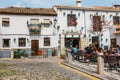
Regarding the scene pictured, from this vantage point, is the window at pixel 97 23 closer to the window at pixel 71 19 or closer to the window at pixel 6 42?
the window at pixel 71 19

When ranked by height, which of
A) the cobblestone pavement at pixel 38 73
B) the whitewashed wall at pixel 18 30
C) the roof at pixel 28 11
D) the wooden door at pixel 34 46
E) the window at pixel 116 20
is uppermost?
the roof at pixel 28 11

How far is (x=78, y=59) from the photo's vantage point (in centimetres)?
2041

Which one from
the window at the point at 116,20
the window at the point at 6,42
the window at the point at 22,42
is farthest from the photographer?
the window at the point at 116,20

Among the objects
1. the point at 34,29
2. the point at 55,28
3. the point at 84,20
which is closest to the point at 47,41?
the point at 55,28

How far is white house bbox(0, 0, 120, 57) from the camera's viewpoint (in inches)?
1236

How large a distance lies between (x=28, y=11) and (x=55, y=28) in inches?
147

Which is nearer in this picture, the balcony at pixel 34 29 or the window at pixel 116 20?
the balcony at pixel 34 29

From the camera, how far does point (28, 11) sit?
32.2 metres

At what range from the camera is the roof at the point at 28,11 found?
31375 millimetres

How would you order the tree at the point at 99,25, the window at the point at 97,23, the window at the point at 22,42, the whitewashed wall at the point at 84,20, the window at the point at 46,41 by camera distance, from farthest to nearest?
A: the window at the point at 97,23, the tree at the point at 99,25, the whitewashed wall at the point at 84,20, the window at the point at 46,41, the window at the point at 22,42

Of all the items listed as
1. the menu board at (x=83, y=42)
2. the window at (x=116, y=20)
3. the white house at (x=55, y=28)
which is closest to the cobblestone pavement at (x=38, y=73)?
the white house at (x=55, y=28)

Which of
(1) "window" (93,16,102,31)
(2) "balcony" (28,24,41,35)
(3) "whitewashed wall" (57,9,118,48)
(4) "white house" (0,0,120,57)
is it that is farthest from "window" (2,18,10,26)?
(1) "window" (93,16,102,31)

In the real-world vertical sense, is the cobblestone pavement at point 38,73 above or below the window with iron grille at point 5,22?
below

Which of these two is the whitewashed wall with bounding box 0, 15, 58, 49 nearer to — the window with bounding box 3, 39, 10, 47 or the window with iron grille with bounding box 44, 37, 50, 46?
the window with bounding box 3, 39, 10, 47
